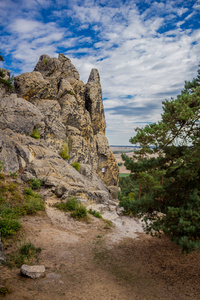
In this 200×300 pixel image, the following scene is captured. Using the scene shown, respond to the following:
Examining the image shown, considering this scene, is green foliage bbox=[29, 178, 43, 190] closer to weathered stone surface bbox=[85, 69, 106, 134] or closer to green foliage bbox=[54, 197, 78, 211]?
green foliage bbox=[54, 197, 78, 211]

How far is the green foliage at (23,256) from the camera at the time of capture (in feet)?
19.8

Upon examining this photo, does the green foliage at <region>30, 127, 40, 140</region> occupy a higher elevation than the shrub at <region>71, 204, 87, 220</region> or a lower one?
higher

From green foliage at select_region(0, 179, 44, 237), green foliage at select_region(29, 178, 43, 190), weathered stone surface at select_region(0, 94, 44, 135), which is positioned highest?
weathered stone surface at select_region(0, 94, 44, 135)

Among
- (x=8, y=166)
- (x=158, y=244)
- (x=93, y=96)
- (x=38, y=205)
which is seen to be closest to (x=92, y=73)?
(x=93, y=96)

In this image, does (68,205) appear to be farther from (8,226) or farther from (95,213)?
(8,226)

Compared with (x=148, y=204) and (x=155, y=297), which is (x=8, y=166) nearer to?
(x=148, y=204)

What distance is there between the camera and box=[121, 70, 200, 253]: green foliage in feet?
18.4

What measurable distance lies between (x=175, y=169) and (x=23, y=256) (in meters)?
6.62

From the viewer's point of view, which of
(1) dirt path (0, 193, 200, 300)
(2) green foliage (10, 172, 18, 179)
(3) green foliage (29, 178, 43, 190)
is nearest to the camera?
(1) dirt path (0, 193, 200, 300)

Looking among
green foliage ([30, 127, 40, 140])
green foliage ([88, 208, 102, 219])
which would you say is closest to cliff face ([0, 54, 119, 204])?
green foliage ([30, 127, 40, 140])

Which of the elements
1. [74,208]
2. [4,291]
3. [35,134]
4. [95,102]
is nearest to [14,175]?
[74,208]

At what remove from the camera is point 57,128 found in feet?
79.4

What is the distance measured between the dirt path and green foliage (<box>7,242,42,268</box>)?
28 cm

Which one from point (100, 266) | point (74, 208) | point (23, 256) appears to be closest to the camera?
point (23, 256)
